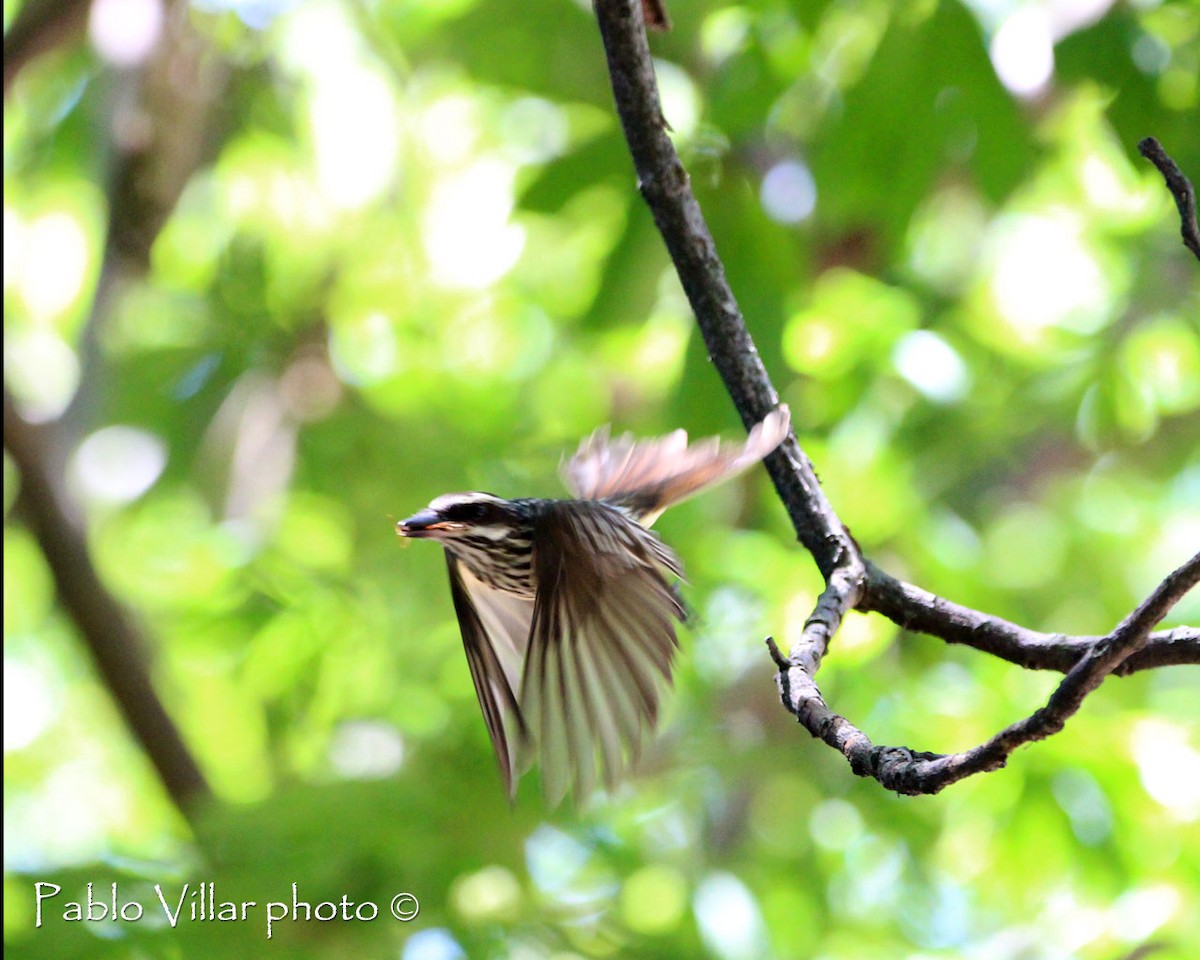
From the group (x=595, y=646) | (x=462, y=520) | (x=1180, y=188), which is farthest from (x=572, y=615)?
(x=1180, y=188)

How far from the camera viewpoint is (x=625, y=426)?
14.5ft

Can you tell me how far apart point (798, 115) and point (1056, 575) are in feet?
9.00

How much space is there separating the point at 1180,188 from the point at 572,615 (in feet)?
2.74

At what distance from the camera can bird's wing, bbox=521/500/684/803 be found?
1395 millimetres

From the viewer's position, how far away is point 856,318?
12.0 feet

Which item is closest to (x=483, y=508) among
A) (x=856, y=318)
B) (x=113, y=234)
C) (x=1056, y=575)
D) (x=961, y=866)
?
(x=856, y=318)

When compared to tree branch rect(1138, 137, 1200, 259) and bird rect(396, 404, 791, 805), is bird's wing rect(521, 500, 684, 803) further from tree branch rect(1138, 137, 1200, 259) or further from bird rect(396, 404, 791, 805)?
tree branch rect(1138, 137, 1200, 259)

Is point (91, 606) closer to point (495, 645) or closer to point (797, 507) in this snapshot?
point (495, 645)

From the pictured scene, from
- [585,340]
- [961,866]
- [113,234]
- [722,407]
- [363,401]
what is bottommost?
[961,866]

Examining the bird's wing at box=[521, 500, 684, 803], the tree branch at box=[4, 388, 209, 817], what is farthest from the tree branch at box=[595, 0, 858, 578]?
the tree branch at box=[4, 388, 209, 817]

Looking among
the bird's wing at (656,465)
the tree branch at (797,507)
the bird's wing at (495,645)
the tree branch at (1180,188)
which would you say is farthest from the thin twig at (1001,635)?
the bird's wing at (495,645)

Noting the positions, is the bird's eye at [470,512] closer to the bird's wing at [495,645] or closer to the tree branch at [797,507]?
the bird's wing at [495,645]

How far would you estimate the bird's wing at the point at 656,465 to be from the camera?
1415 mm

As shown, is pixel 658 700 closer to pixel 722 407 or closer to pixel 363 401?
pixel 722 407
